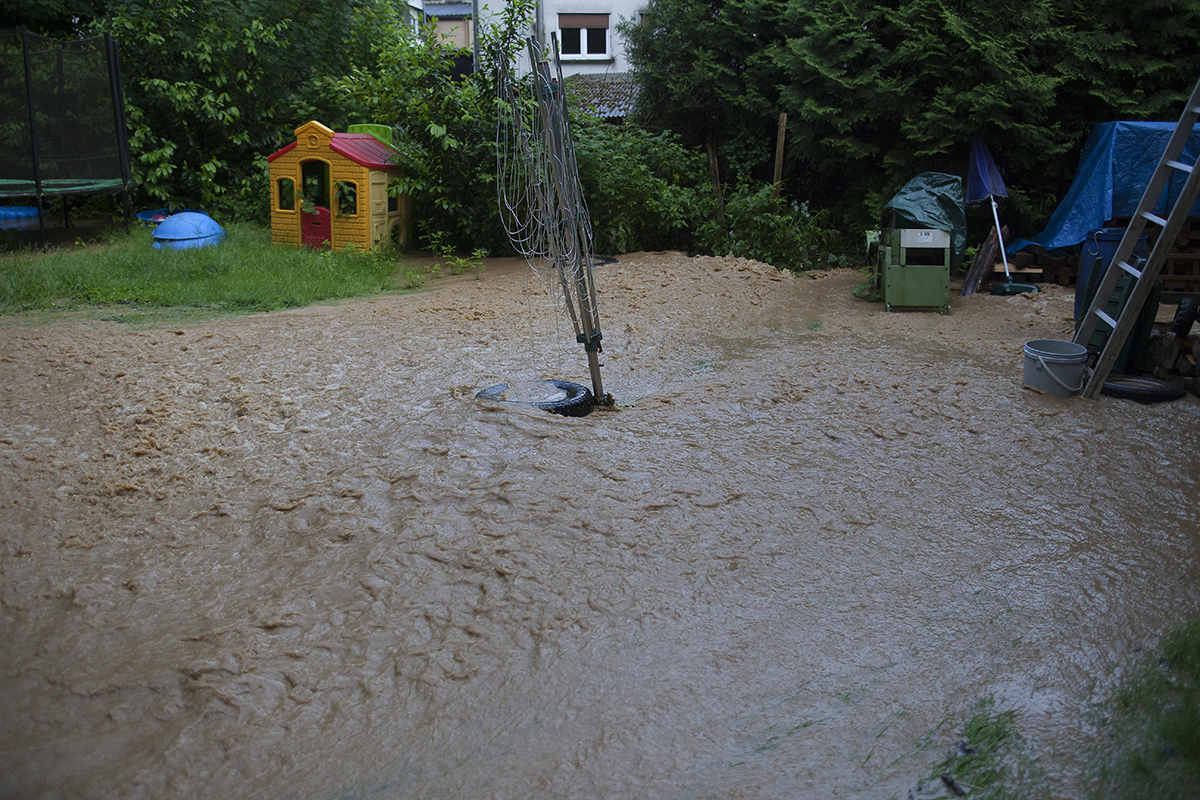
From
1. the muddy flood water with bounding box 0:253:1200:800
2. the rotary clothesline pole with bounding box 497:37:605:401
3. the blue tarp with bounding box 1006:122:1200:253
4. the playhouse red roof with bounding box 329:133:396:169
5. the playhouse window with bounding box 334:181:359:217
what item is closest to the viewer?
the muddy flood water with bounding box 0:253:1200:800

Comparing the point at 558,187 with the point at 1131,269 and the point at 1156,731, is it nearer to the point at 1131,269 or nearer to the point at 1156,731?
the point at 1156,731

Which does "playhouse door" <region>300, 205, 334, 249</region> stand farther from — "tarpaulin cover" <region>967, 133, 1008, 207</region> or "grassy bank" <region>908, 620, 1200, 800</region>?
"grassy bank" <region>908, 620, 1200, 800</region>

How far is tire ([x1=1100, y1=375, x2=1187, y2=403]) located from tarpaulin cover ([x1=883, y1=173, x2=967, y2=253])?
3.37 m

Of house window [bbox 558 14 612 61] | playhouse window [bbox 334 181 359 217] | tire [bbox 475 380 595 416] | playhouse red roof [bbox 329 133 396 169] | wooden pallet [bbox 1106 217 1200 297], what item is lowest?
tire [bbox 475 380 595 416]

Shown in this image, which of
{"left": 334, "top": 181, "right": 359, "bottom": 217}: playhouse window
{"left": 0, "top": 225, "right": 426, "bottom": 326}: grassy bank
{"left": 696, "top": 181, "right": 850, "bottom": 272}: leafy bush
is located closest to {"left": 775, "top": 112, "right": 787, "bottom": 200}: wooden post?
{"left": 696, "top": 181, "right": 850, "bottom": 272}: leafy bush

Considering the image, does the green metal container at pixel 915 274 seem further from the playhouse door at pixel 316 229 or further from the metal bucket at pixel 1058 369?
the playhouse door at pixel 316 229

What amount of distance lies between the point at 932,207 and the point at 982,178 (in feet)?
6.99

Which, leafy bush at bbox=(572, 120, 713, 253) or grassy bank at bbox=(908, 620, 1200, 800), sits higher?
leafy bush at bbox=(572, 120, 713, 253)

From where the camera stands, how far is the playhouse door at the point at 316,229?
460 inches

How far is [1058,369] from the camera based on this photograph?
20.0ft

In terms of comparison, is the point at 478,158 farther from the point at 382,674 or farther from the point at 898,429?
the point at 382,674

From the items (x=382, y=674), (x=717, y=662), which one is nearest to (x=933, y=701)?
(x=717, y=662)

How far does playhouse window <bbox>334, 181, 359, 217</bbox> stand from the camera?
11.5 m

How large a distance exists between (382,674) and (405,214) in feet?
33.7
